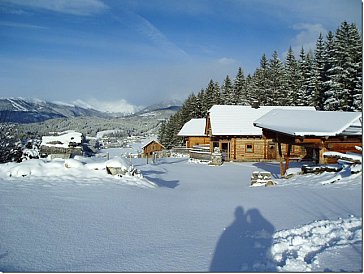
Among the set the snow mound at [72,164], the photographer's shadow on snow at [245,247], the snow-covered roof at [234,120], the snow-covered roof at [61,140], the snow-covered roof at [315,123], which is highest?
the snow-covered roof at [234,120]

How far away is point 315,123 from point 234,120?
51.1ft

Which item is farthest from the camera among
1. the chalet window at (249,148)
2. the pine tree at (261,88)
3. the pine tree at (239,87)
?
the pine tree at (239,87)

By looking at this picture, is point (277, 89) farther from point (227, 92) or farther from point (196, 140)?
point (196, 140)

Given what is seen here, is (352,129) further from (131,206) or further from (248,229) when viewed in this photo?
(131,206)

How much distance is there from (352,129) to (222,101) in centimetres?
3895

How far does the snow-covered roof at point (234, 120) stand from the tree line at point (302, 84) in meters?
2.15

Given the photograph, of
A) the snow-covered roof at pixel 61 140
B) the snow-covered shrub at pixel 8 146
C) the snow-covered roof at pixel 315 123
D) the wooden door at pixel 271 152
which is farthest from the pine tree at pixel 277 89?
the snow-covered shrub at pixel 8 146

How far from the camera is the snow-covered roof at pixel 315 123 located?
13.4 metres

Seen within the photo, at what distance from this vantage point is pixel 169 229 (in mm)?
5766

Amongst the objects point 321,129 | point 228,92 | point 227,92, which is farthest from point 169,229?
point 227,92

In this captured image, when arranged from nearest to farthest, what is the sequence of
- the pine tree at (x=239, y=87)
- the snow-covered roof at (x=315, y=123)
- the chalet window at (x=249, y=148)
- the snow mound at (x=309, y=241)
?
the snow mound at (x=309, y=241) < the snow-covered roof at (x=315, y=123) < the chalet window at (x=249, y=148) < the pine tree at (x=239, y=87)

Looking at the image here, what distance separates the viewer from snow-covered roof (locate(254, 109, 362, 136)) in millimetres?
13406

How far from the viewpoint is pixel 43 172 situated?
9.98 meters

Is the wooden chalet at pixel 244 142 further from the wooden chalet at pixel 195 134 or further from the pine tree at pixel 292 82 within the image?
the pine tree at pixel 292 82
